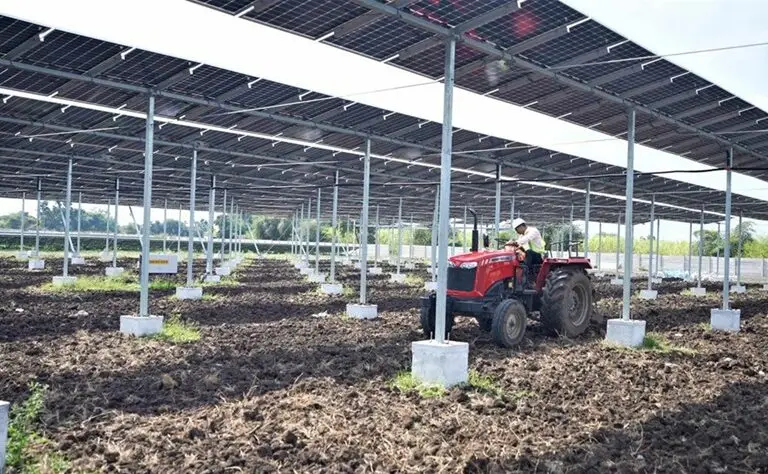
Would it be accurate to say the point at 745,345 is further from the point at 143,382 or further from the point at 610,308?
the point at 143,382

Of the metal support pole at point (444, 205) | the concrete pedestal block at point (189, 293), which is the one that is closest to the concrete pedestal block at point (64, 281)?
the concrete pedestal block at point (189, 293)

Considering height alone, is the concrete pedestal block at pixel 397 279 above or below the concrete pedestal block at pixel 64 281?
above

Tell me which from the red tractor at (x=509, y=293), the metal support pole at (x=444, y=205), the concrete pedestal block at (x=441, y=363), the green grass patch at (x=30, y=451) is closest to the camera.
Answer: the green grass patch at (x=30, y=451)

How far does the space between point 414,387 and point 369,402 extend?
909 millimetres

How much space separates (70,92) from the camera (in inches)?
502

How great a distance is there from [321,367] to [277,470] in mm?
4079

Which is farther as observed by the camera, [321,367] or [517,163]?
[517,163]

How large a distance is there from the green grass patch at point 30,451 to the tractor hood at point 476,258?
23.1ft

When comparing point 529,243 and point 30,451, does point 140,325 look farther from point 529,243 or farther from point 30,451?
point 529,243

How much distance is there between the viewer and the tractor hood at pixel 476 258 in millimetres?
11883

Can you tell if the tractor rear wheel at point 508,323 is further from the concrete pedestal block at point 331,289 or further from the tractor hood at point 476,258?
the concrete pedestal block at point 331,289

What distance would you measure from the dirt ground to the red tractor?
423mm

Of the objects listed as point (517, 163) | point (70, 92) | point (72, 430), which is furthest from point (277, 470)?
point (517, 163)

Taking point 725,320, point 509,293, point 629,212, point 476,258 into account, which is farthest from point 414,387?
point 725,320
